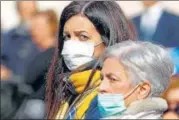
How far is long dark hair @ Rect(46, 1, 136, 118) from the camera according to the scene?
506 centimetres

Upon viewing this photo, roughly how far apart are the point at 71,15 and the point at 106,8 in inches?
8.1

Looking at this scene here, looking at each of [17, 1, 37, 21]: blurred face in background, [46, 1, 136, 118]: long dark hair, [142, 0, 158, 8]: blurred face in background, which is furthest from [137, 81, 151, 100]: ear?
[17, 1, 37, 21]: blurred face in background

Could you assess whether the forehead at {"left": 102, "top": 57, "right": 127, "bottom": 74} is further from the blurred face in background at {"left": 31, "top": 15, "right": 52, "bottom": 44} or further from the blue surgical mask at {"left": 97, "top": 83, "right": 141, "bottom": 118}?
the blurred face in background at {"left": 31, "top": 15, "right": 52, "bottom": 44}

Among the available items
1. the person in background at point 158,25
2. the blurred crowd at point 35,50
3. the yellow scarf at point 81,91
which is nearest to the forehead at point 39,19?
the blurred crowd at point 35,50

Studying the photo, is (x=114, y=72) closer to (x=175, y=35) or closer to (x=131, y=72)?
(x=131, y=72)

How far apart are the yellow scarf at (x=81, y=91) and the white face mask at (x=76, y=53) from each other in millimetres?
166

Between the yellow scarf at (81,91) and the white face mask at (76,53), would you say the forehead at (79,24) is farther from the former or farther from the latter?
the yellow scarf at (81,91)

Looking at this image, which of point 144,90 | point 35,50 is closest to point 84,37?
point 144,90

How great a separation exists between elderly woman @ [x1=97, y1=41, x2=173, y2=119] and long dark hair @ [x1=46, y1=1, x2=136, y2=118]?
628 mm

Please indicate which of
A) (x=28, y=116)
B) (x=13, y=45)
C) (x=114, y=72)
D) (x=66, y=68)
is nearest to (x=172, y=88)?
(x=28, y=116)

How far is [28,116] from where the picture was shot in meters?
7.08

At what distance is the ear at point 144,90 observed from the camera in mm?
4332

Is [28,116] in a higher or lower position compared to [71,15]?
lower

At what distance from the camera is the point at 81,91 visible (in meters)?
4.95
